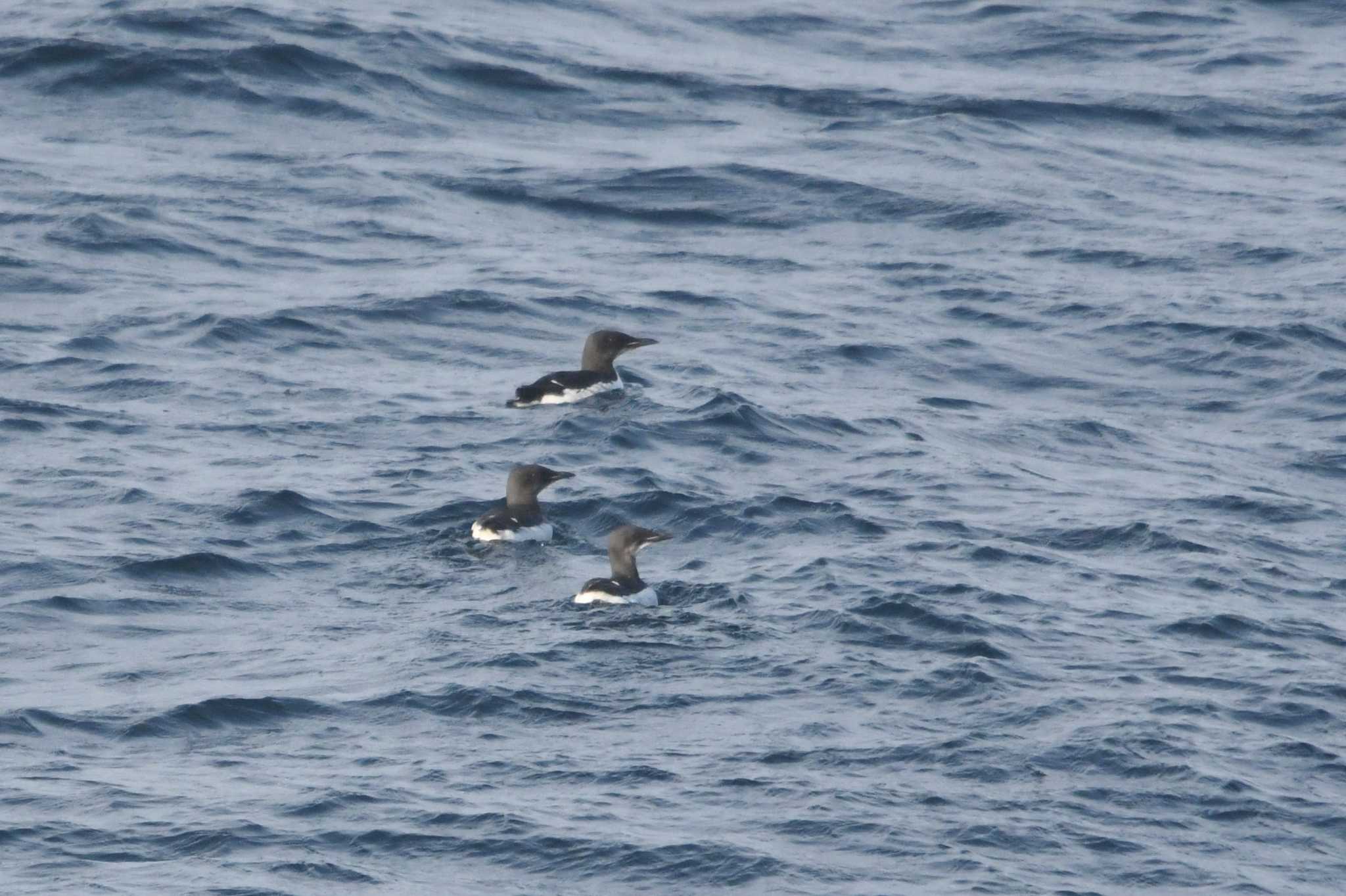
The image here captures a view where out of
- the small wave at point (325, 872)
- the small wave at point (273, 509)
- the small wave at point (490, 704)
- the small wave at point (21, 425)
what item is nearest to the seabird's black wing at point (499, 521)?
the small wave at point (273, 509)

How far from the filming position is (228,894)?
10609mm

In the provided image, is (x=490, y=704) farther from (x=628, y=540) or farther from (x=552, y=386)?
(x=552, y=386)

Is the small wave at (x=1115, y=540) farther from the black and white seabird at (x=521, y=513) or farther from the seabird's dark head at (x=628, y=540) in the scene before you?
the black and white seabird at (x=521, y=513)

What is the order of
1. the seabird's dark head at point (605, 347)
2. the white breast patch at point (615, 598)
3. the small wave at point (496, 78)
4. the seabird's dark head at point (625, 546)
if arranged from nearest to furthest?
the white breast patch at point (615, 598), the seabird's dark head at point (625, 546), the seabird's dark head at point (605, 347), the small wave at point (496, 78)

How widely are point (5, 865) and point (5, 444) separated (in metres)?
7.52

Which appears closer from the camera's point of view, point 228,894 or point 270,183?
point 228,894

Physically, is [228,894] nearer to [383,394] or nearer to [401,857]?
[401,857]

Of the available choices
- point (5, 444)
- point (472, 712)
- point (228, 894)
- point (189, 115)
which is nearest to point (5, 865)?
point (228, 894)

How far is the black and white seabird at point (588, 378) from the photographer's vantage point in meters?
19.8

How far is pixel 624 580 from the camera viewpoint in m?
15.1

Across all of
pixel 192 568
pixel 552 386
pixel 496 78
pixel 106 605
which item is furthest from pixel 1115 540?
pixel 496 78

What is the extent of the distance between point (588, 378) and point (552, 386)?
A: 0.50m

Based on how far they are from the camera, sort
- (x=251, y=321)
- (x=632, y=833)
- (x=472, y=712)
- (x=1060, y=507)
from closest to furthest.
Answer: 1. (x=632, y=833)
2. (x=472, y=712)
3. (x=1060, y=507)
4. (x=251, y=321)

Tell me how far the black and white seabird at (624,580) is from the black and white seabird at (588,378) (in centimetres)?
413
